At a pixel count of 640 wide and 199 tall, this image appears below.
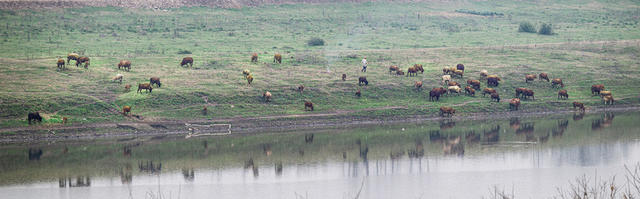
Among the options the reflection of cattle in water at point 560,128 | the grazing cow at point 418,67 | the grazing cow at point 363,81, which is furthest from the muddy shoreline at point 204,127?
the grazing cow at point 418,67

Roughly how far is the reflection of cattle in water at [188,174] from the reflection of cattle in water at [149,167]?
157cm

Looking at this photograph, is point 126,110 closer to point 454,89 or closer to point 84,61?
point 84,61

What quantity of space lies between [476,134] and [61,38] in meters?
51.1

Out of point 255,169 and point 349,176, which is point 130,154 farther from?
point 349,176

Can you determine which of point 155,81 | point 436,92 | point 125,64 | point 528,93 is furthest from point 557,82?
point 125,64

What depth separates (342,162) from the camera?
129ft

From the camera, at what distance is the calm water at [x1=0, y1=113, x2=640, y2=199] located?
32.5 m

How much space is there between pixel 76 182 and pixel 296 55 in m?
38.9

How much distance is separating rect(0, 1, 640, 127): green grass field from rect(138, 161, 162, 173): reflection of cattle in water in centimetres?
1201

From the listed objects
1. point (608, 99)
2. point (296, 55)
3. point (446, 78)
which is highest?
point (296, 55)

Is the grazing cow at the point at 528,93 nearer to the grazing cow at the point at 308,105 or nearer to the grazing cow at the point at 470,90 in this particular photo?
the grazing cow at the point at 470,90

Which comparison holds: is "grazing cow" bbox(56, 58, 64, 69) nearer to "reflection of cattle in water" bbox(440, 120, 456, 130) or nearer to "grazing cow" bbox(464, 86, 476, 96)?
"reflection of cattle in water" bbox(440, 120, 456, 130)

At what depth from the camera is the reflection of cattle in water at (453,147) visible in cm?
4188

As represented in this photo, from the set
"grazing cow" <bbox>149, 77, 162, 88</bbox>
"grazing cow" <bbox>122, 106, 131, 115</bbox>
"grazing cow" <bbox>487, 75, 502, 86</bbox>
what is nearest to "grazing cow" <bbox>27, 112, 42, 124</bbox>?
"grazing cow" <bbox>122, 106, 131, 115</bbox>
